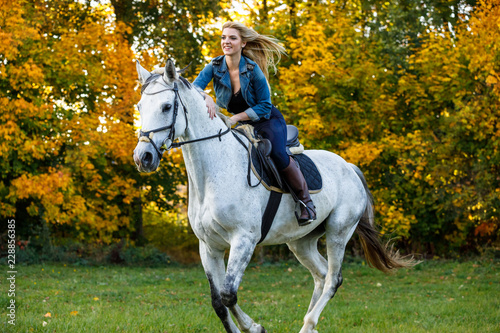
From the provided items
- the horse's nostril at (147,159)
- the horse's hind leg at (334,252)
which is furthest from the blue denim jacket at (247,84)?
the horse's hind leg at (334,252)

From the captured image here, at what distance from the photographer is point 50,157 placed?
46.9ft

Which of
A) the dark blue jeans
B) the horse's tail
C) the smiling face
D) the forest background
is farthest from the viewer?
the forest background

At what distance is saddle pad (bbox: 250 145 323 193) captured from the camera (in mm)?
4855

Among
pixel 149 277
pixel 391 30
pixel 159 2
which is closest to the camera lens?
pixel 149 277

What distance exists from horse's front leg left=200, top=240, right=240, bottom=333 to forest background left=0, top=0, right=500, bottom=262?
8151mm

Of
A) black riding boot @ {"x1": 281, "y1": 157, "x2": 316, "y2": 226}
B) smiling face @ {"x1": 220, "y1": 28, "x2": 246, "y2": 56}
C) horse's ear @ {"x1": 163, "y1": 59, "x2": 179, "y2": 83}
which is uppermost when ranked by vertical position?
smiling face @ {"x1": 220, "y1": 28, "x2": 246, "y2": 56}

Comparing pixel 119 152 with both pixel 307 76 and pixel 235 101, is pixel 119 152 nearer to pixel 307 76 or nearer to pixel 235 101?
pixel 307 76

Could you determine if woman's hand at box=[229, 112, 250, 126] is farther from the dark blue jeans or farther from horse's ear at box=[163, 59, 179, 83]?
horse's ear at box=[163, 59, 179, 83]

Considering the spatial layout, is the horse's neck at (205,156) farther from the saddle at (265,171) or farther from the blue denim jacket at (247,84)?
the blue denim jacket at (247,84)

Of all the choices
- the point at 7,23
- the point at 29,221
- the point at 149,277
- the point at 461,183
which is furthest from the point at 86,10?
the point at 461,183

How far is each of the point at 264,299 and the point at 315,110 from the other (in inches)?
216

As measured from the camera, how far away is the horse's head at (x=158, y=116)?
3953mm

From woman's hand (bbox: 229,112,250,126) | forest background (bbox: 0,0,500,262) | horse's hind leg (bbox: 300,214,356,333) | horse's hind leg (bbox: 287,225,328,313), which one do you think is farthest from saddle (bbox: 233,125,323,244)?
forest background (bbox: 0,0,500,262)

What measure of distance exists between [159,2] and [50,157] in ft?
27.5
